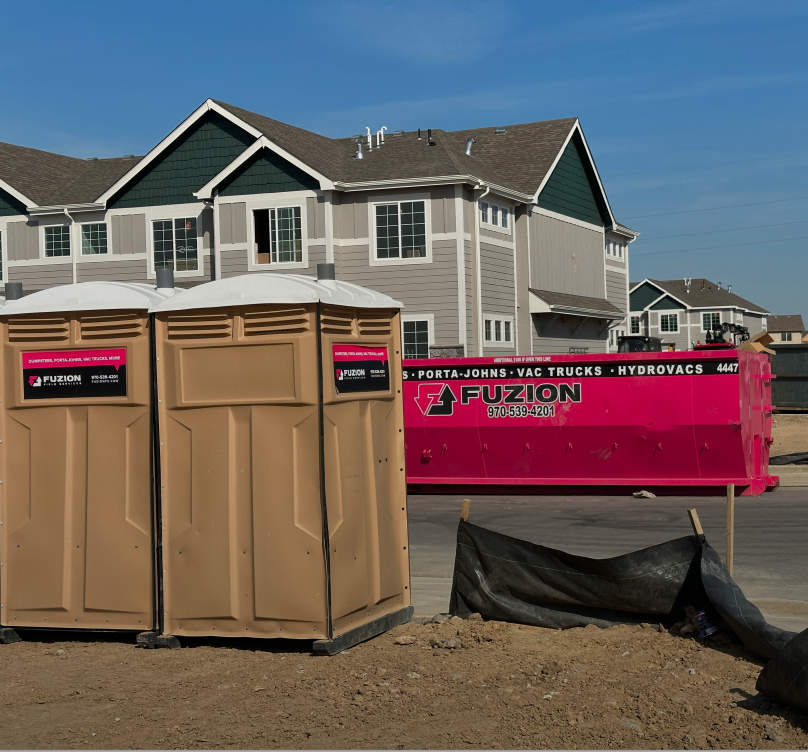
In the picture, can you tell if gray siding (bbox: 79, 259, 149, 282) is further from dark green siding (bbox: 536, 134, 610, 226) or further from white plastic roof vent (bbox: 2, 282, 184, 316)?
white plastic roof vent (bbox: 2, 282, 184, 316)

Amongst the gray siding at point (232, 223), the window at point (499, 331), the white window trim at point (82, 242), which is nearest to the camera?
the gray siding at point (232, 223)

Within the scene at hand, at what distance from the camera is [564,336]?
31.7m

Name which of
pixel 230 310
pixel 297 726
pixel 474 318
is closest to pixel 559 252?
pixel 474 318

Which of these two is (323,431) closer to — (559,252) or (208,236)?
(208,236)

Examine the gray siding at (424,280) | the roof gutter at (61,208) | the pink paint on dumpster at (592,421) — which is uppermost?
the roof gutter at (61,208)

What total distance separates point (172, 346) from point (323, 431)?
1.37 meters

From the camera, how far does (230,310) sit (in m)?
7.43

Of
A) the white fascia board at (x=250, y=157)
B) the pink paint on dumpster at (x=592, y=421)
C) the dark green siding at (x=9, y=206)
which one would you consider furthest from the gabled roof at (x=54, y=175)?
the pink paint on dumpster at (x=592, y=421)

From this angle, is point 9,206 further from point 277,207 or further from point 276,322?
point 276,322

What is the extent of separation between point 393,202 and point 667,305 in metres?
68.7

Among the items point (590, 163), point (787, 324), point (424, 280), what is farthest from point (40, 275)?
point (787, 324)

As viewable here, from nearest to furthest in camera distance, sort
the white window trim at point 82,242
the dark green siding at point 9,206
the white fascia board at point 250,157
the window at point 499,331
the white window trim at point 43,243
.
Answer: the white fascia board at point 250,157
the window at point 499,331
the white window trim at point 82,242
the white window trim at point 43,243
the dark green siding at point 9,206

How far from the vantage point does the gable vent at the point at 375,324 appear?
7.78m

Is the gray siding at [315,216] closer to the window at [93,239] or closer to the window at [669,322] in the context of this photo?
the window at [93,239]
